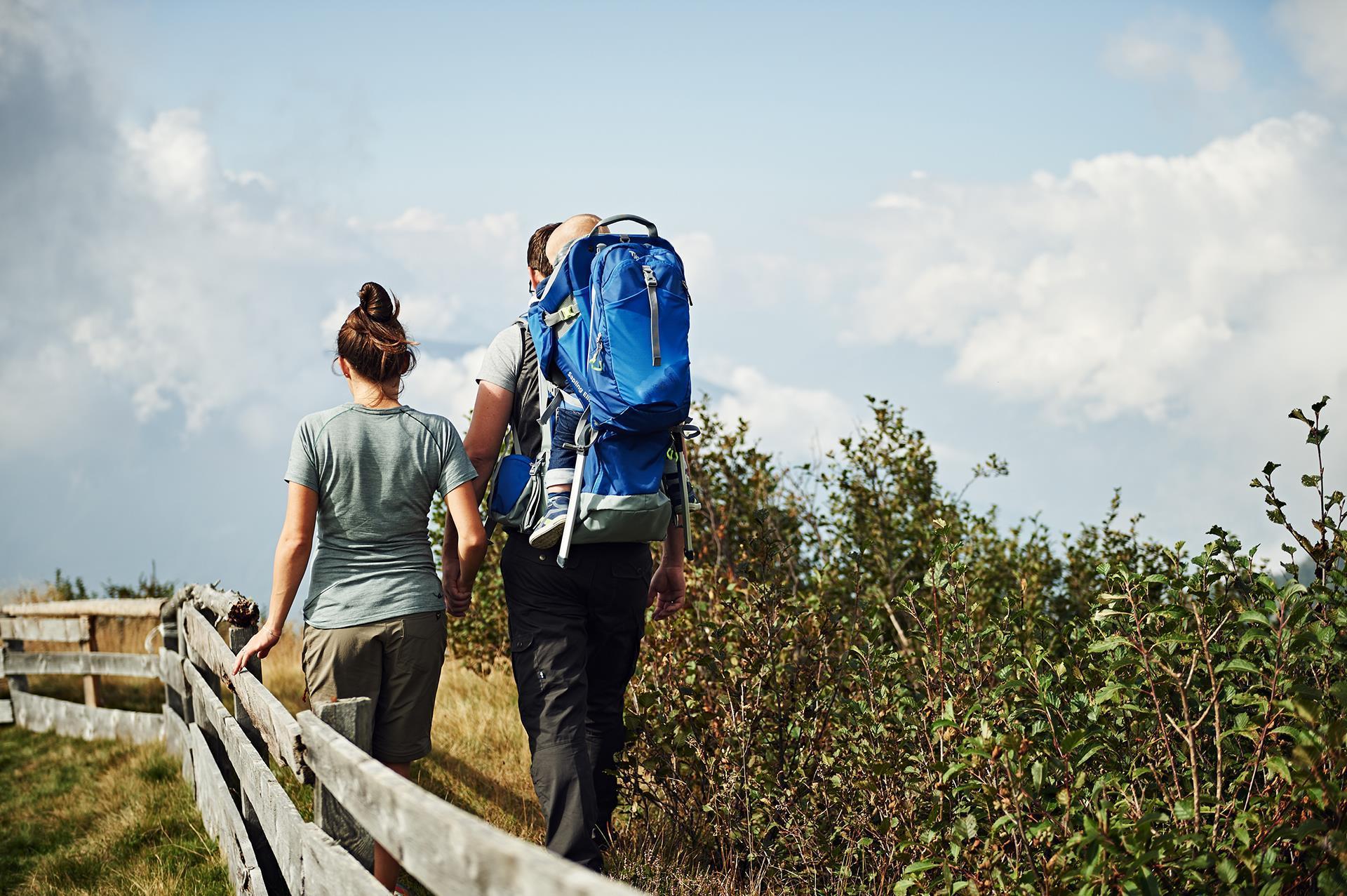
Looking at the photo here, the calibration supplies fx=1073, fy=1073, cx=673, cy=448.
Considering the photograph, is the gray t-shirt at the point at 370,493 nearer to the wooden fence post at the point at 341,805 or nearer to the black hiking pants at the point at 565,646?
the black hiking pants at the point at 565,646

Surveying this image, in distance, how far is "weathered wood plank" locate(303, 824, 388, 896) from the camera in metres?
2.54

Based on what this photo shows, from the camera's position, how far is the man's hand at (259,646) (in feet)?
13.1

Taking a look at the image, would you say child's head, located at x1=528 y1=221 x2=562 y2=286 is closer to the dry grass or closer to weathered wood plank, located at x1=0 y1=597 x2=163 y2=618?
the dry grass

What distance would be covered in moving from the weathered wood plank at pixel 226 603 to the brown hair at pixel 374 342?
5.05ft

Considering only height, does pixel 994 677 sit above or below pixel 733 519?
below

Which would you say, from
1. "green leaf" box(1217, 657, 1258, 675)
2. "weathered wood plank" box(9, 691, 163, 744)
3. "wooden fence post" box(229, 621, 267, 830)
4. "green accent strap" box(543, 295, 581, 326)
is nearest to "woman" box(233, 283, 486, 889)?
"green accent strap" box(543, 295, 581, 326)

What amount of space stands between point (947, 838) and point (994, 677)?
1.88 ft

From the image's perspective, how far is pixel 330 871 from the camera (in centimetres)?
276

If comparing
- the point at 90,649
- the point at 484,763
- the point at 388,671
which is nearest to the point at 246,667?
the point at 388,671

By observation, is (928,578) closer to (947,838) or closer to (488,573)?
(947,838)

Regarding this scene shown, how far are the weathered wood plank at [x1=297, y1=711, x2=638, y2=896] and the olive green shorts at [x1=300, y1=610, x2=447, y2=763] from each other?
107 cm

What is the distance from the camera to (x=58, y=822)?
6.79 m

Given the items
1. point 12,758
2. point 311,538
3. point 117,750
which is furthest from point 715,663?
point 12,758

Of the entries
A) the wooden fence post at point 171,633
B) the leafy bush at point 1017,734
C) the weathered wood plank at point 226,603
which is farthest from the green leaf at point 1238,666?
the wooden fence post at point 171,633
